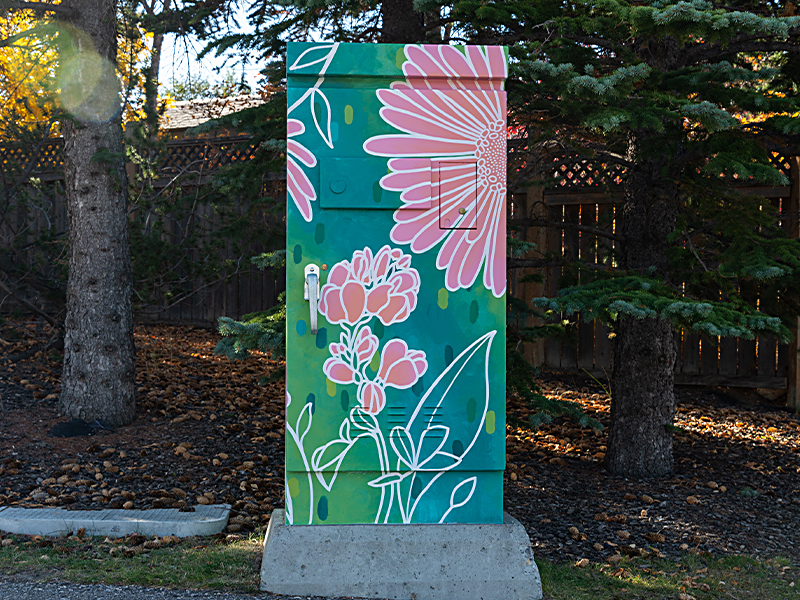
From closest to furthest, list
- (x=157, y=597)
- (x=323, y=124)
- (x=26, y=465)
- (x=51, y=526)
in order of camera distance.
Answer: (x=157, y=597) < (x=323, y=124) < (x=51, y=526) < (x=26, y=465)

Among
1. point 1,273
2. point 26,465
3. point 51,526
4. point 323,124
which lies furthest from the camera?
point 1,273

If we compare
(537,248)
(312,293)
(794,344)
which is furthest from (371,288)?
(794,344)

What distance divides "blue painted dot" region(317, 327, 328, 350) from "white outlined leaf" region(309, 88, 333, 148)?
2.62ft

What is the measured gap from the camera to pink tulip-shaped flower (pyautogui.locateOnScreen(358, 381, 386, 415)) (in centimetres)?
294

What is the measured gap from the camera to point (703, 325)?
3217 millimetres

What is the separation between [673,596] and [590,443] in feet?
8.13

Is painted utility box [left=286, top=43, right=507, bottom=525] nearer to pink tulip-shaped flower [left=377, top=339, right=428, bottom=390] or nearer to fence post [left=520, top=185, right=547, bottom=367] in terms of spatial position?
pink tulip-shaped flower [left=377, top=339, right=428, bottom=390]

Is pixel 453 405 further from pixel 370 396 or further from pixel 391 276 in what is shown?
pixel 391 276

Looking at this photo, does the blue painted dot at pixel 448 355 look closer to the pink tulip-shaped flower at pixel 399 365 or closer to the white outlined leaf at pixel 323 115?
the pink tulip-shaped flower at pixel 399 365

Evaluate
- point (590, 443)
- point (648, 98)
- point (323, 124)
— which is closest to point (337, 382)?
point (323, 124)

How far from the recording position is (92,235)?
5.17 meters

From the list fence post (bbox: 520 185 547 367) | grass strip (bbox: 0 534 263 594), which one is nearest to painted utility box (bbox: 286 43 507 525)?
grass strip (bbox: 0 534 263 594)

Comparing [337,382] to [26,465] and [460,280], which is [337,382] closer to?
[460,280]

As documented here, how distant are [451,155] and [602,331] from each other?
4628mm
